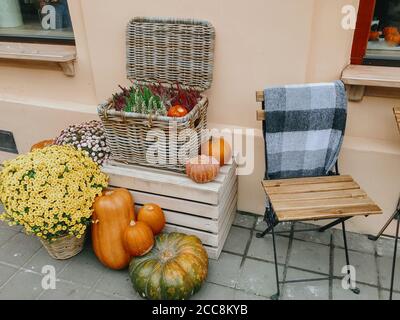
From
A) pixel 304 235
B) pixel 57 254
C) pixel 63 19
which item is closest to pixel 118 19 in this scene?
pixel 63 19

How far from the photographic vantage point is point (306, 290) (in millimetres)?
2656

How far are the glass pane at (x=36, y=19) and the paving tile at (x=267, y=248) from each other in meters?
2.59

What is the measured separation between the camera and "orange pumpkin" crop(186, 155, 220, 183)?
271 centimetres

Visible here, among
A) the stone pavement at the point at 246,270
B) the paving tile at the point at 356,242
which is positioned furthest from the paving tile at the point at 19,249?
the paving tile at the point at 356,242

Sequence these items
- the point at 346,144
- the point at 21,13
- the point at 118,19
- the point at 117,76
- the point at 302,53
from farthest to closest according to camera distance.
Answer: the point at 21,13 < the point at 117,76 < the point at 118,19 < the point at 346,144 < the point at 302,53

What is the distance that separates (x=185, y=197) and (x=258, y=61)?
3.96ft

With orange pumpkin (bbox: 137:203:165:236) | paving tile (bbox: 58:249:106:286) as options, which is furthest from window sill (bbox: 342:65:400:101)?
paving tile (bbox: 58:249:106:286)

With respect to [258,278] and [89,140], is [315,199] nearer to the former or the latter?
[258,278]

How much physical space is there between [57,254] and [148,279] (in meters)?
0.91

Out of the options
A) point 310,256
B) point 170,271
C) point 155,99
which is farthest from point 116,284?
point 310,256

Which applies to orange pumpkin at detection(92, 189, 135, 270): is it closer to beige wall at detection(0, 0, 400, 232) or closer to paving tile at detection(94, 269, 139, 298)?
paving tile at detection(94, 269, 139, 298)

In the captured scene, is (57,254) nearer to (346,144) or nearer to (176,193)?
(176,193)

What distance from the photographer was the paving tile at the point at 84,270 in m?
2.80

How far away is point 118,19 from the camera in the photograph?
3.14m
